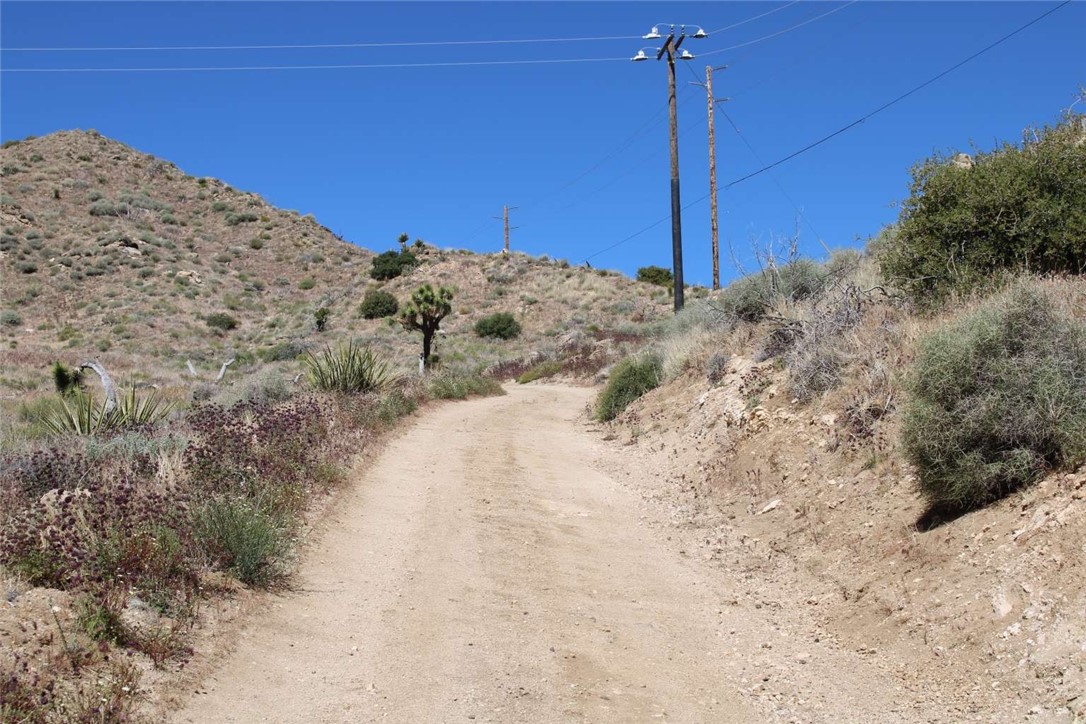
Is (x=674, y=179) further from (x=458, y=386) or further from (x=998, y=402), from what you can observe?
(x=998, y=402)

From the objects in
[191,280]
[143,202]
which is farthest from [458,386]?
[143,202]

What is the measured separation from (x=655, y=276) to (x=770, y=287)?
149 feet

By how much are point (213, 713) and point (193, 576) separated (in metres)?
1.87

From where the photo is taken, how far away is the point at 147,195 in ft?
236

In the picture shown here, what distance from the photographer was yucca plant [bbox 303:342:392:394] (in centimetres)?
1822

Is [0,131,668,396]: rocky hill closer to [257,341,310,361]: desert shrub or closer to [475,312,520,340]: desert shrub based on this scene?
[257,341,310,361]: desert shrub

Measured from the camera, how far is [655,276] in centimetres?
6038

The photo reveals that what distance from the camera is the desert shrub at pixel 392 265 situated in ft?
203

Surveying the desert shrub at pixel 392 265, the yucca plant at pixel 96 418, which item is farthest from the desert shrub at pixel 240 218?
the yucca plant at pixel 96 418

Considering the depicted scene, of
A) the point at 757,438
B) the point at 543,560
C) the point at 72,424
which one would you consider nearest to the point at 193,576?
the point at 543,560

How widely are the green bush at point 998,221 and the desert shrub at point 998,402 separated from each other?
2.79 m

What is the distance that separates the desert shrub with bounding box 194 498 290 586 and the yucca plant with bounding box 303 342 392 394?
34.1 feet

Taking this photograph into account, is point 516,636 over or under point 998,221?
under

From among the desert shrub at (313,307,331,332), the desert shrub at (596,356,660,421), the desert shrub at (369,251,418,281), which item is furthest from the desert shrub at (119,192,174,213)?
the desert shrub at (596,356,660,421)
